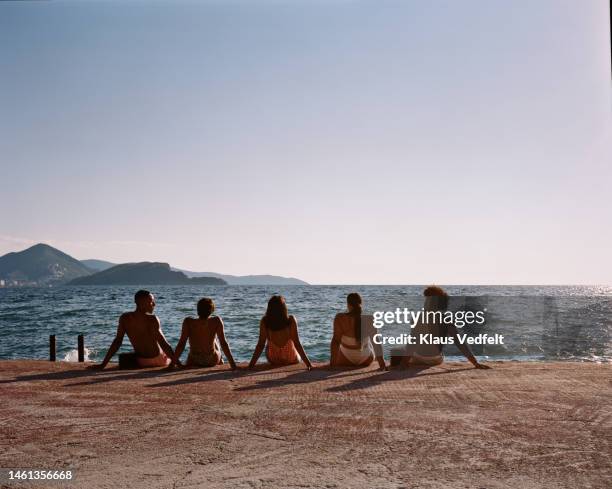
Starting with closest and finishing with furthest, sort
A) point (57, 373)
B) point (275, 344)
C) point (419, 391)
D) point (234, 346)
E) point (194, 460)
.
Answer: point (194, 460)
point (419, 391)
point (57, 373)
point (275, 344)
point (234, 346)

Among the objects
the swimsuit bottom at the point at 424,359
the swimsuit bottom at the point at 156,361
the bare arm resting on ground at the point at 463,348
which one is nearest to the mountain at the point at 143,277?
the swimsuit bottom at the point at 156,361

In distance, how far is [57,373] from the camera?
7984 millimetres

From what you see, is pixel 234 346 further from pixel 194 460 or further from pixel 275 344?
pixel 194 460

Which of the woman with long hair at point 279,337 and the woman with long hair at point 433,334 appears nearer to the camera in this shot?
the woman with long hair at point 433,334

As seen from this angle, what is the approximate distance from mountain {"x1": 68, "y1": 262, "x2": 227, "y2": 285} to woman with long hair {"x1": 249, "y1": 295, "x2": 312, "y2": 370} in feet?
603

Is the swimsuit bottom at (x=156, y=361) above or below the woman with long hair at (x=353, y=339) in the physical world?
below

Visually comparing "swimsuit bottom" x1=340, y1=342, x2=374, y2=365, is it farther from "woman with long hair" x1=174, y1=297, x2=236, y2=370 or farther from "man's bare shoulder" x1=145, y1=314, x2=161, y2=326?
"man's bare shoulder" x1=145, y1=314, x2=161, y2=326

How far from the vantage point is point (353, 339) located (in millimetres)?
8289

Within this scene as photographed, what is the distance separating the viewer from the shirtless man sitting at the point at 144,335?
27.1ft

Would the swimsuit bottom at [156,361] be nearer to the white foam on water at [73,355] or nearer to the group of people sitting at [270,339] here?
the group of people sitting at [270,339]

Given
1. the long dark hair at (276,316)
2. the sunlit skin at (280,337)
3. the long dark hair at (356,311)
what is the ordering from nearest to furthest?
the long dark hair at (356,311) → the long dark hair at (276,316) → the sunlit skin at (280,337)

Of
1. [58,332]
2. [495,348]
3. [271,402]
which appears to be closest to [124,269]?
[58,332]

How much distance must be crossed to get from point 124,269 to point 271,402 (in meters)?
200

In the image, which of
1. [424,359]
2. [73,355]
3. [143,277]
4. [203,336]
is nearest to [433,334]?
[424,359]
